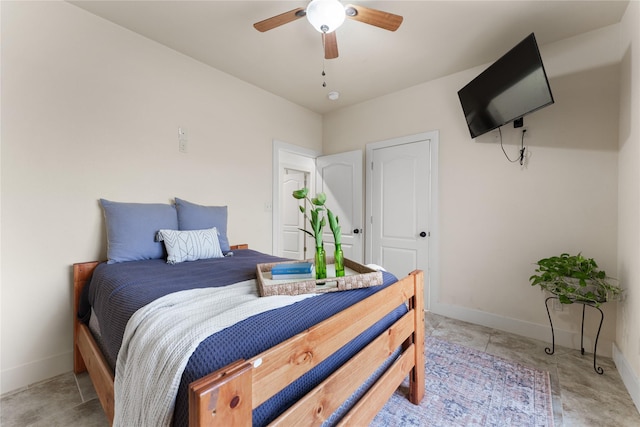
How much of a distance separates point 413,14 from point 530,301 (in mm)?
2573

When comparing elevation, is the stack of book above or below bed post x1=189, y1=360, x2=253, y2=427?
above

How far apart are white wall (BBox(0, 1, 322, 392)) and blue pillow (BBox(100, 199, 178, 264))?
19 cm

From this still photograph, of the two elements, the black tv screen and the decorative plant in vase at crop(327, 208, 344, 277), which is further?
the black tv screen

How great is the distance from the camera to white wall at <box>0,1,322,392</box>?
66.8 inches

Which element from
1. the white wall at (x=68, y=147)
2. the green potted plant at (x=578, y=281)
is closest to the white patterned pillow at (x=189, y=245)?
the white wall at (x=68, y=147)

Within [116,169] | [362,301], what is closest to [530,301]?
[362,301]

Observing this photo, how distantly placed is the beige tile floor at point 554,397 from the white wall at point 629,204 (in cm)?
12

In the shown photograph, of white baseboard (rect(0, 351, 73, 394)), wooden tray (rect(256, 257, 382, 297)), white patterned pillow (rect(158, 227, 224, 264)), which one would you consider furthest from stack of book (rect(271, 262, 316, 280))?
white baseboard (rect(0, 351, 73, 394))

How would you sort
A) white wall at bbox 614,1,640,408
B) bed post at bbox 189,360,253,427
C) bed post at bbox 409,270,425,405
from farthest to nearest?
white wall at bbox 614,1,640,408, bed post at bbox 409,270,425,405, bed post at bbox 189,360,253,427

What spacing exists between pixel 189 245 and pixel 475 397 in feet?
7.02

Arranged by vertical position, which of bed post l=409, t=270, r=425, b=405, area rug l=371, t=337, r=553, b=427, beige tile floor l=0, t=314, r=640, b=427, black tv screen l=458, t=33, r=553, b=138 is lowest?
beige tile floor l=0, t=314, r=640, b=427

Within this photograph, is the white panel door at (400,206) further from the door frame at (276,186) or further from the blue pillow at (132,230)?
the blue pillow at (132,230)

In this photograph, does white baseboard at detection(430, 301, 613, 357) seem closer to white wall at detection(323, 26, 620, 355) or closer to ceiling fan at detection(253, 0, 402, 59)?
white wall at detection(323, 26, 620, 355)

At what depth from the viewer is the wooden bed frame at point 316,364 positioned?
58 centimetres
